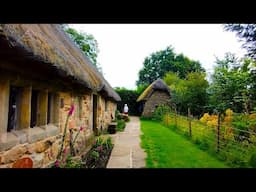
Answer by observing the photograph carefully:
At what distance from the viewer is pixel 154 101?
74.8 feet

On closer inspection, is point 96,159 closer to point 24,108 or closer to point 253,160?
point 24,108

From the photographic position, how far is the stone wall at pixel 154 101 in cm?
2272

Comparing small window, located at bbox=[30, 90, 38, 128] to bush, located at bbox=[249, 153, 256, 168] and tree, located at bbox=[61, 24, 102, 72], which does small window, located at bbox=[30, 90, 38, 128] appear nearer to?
bush, located at bbox=[249, 153, 256, 168]

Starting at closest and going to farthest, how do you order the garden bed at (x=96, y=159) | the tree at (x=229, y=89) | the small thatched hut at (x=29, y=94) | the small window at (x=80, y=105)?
the small thatched hut at (x=29, y=94) < the garden bed at (x=96, y=159) < the small window at (x=80, y=105) < the tree at (x=229, y=89)

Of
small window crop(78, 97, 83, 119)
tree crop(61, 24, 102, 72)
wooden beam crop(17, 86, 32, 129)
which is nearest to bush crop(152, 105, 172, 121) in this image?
tree crop(61, 24, 102, 72)

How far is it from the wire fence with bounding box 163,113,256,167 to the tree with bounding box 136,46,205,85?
36073mm

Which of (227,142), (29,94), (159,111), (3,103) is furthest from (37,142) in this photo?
(159,111)

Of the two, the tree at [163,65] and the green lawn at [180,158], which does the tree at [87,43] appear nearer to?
the tree at [163,65]

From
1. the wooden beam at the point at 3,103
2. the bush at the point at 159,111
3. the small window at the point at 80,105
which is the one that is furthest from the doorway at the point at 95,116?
the bush at the point at 159,111

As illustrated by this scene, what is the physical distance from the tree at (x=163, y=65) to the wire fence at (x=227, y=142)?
36073 millimetres

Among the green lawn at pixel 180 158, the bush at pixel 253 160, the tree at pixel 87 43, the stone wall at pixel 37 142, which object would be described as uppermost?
the tree at pixel 87 43
